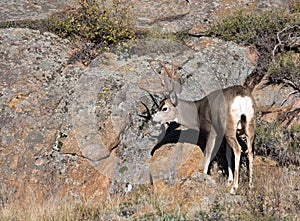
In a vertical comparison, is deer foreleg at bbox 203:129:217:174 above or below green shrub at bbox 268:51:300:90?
below

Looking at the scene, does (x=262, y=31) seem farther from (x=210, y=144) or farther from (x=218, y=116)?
(x=210, y=144)

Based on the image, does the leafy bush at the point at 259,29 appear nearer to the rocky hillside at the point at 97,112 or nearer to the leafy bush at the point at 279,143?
the rocky hillside at the point at 97,112

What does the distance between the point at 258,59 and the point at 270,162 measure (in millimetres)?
3079

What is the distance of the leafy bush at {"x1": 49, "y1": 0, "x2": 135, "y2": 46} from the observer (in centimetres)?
1121

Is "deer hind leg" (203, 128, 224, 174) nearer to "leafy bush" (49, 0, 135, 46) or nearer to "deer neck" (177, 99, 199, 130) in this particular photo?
"deer neck" (177, 99, 199, 130)

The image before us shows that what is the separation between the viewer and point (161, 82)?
8484 millimetres

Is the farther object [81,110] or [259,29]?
[259,29]

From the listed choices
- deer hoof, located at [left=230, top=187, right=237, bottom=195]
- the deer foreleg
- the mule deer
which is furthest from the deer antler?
deer hoof, located at [left=230, top=187, right=237, bottom=195]

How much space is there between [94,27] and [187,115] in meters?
4.16

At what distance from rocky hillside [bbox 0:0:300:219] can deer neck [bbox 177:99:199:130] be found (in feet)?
1.26

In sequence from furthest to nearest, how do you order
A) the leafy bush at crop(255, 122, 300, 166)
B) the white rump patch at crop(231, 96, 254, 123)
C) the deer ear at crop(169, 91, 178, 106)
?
the deer ear at crop(169, 91, 178, 106)
the leafy bush at crop(255, 122, 300, 166)
the white rump patch at crop(231, 96, 254, 123)

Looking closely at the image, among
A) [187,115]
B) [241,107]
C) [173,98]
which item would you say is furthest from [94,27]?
[241,107]

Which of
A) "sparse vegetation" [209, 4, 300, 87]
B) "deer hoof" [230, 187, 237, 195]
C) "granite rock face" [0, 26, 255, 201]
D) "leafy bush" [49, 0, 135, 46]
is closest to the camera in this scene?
"deer hoof" [230, 187, 237, 195]

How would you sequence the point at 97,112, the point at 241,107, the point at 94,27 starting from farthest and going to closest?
1. the point at 94,27
2. the point at 97,112
3. the point at 241,107
